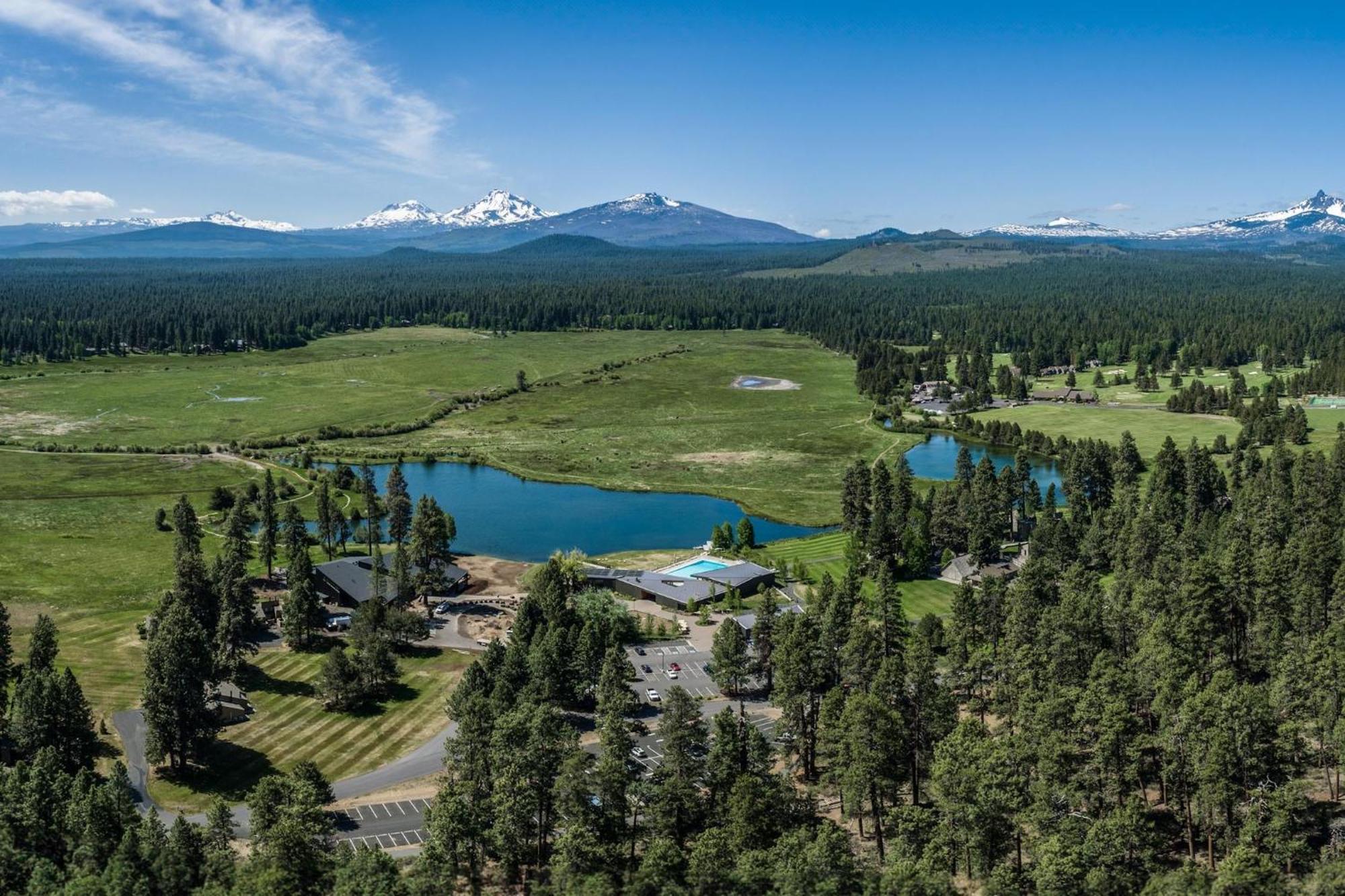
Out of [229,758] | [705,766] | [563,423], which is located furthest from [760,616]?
[563,423]

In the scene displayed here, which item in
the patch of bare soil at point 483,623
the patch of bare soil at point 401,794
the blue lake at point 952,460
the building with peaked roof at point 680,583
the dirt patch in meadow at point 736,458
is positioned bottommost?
the patch of bare soil at point 401,794

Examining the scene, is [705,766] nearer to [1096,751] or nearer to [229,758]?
[1096,751]

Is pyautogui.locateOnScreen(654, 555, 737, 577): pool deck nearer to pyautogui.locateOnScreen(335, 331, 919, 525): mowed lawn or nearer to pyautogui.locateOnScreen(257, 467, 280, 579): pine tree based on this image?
pyautogui.locateOnScreen(335, 331, 919, 525): mowed lawn

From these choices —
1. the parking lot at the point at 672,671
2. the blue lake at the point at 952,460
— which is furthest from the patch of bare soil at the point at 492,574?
the blue lake at the point at 952,460

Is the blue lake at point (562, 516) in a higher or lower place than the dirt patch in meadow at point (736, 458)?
lower

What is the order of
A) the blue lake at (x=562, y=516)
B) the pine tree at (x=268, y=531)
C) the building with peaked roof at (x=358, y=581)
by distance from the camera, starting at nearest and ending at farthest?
the building with peaked roof at (x=358, y=581) → the pine tree at (x=268, y=531) → the blue lake at (x=562, y=516)

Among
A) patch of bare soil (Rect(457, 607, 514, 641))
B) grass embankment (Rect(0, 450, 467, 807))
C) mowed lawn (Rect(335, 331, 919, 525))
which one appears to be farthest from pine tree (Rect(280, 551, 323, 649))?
mowed lawn (Rect(335, 331, 919, 525))

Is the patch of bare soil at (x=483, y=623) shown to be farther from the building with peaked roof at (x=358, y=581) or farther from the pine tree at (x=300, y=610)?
the pine tree at (x=300, y=610)

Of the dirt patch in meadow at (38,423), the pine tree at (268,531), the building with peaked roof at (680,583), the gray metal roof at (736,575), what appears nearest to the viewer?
the building with peaked roof at (680,583)
